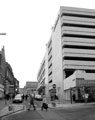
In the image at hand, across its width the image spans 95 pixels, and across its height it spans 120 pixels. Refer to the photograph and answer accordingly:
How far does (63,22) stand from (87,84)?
87.1 ft

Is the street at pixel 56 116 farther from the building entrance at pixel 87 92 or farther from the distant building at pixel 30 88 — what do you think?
the building entrance at pixel 87 92

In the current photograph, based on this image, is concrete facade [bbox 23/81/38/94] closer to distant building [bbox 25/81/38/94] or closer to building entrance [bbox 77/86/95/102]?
distant building [bbox 25/81/38/94]

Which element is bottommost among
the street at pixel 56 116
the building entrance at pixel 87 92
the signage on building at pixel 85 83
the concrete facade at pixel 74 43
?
the street at pixel 56 116

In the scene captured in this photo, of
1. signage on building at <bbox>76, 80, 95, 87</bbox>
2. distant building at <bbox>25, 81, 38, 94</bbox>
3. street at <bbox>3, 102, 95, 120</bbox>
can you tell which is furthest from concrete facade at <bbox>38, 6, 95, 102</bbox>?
street at <bbox>3, 102, 95, 120</bbox>

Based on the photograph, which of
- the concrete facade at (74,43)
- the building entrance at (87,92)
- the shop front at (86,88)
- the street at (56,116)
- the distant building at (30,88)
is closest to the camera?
the street at (56,116)

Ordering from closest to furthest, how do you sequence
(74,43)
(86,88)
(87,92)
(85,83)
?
(87,92) → (86,88) → (85,83) → (74,43)

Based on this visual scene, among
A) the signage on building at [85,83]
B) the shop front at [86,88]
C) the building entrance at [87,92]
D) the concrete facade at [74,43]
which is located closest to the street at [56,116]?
the building entrance at [87,92]

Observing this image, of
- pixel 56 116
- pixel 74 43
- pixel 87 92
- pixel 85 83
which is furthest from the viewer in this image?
pixel 74 43

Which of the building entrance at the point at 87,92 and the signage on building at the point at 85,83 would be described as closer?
the building entrance at the point at 87,92

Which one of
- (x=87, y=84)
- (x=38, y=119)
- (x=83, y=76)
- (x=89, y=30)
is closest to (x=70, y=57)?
(x=89, y=30)

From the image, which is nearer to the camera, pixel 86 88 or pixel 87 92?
pixel 87 92

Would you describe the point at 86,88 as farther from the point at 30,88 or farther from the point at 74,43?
the point at 74,43

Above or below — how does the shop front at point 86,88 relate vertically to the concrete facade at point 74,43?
below

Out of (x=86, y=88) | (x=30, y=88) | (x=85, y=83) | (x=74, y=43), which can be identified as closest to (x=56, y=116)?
(x=30, y=88)
